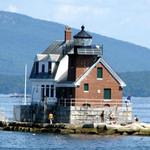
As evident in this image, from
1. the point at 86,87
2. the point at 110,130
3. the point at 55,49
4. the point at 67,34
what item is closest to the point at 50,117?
the point at 86,87

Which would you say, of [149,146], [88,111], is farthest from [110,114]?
[149,146]

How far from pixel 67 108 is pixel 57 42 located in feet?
36.8

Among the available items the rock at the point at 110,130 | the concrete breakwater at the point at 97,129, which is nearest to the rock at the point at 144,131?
the concrete breakwater at the point at 97,129

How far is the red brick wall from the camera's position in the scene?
87.7 m

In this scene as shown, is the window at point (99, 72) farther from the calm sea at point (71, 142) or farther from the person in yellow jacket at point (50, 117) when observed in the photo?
the calm sea at point (71, 142)

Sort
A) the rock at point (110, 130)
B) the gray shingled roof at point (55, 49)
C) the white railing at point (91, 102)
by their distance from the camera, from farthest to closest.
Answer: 1. the gray shingled roof at point (55, 49)
2. the white railing at point (91, 102)
3. the rock at point (110, 130)

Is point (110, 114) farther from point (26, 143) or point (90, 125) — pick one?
point (26, 143)

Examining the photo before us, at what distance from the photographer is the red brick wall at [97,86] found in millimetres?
87688

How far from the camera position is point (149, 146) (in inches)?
3044

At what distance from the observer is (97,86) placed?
290 ft

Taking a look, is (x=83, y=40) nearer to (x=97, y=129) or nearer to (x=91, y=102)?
(x=91, y=102)

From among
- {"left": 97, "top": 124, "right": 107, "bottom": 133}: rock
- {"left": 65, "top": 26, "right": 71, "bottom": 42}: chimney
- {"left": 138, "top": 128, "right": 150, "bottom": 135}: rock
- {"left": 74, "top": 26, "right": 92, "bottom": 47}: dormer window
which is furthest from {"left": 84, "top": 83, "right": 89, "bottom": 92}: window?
{"left": 65, "top": 26, "right": 71, "bottom": 42}: chimney

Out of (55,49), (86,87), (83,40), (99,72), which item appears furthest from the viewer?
(55,49)

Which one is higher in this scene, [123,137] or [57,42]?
[57,42]
